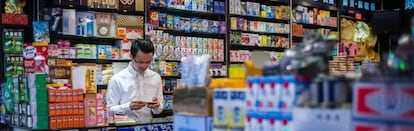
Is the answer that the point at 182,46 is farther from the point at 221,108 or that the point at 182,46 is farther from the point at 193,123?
the point at 221,108

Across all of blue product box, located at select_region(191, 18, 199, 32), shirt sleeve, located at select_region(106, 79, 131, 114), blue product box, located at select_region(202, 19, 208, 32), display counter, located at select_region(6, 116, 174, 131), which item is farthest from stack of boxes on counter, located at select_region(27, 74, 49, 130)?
blue product box, located at select_region(202, 19, 208, 32)

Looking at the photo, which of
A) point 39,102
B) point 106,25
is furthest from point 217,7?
point 39,102

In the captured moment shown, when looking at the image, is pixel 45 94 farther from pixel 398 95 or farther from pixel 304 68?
pixel 398 95

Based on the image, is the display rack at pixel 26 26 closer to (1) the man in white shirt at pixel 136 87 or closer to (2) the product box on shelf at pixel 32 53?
(2) the product box on shelf at pixel 32 53

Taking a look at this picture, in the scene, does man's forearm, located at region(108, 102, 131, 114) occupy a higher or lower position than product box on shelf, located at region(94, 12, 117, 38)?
lower

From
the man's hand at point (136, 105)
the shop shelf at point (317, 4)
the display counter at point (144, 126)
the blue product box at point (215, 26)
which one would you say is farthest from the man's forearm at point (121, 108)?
the shop shelf at point (317, 4)

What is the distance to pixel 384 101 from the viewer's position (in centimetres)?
169

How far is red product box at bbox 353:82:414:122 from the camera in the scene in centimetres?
163

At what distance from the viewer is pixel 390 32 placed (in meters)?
9.95

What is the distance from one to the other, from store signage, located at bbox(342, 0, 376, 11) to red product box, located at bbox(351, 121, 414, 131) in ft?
27.1

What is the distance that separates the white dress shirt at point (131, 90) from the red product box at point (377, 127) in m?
3.02

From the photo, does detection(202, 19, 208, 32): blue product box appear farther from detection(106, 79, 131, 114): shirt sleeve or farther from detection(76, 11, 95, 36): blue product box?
detection(106, 79, 131, 114): shirt sleeve

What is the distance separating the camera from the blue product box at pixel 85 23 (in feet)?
19.5

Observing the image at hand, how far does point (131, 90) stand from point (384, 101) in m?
3.35
